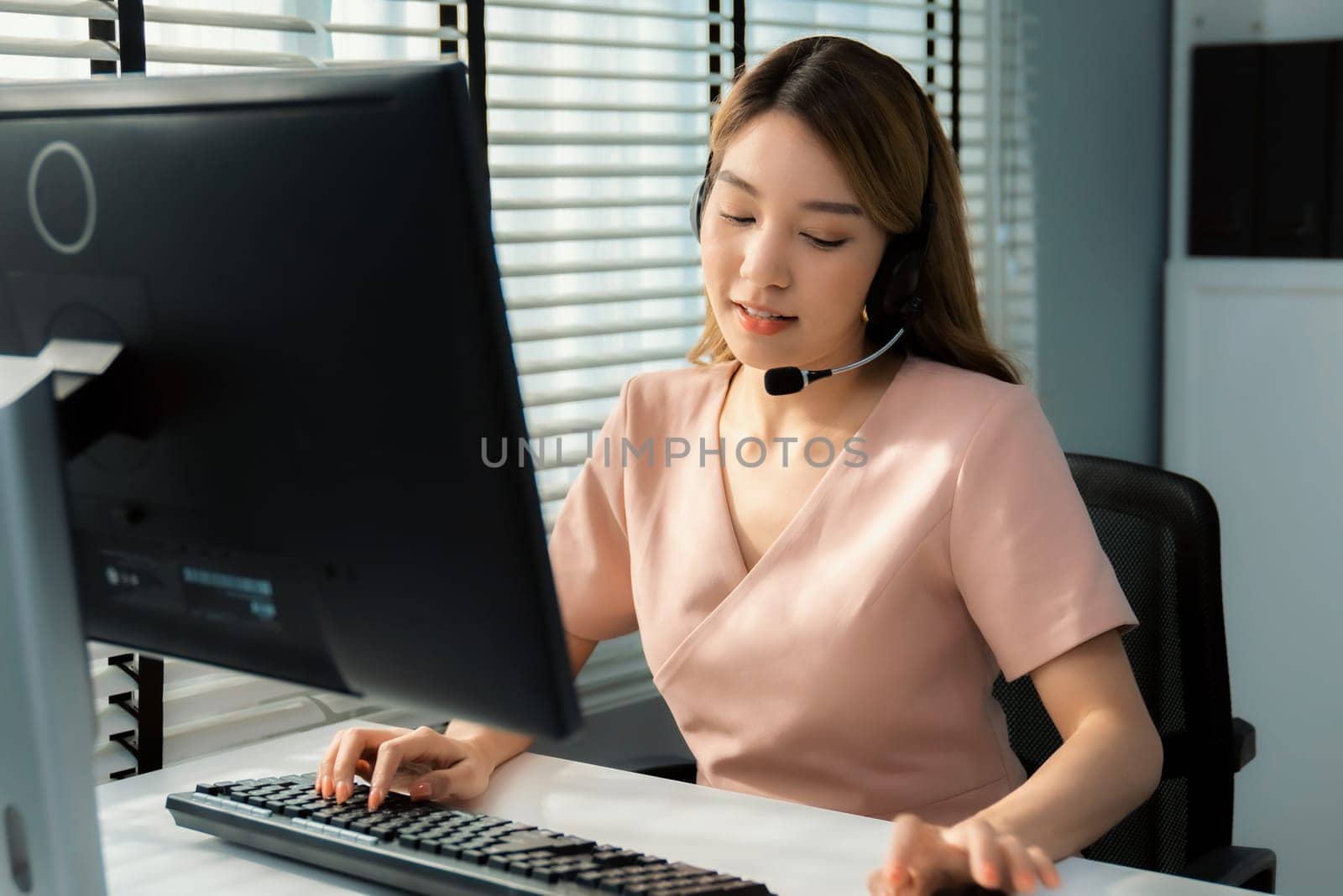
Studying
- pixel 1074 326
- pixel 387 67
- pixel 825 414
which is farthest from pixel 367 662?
pixel 1074 326

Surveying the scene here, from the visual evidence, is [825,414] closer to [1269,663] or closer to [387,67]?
[387,67]

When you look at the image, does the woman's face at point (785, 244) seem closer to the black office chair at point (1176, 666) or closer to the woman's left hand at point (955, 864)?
the black office chair at point (1176, 666)

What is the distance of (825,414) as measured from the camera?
4.63ft

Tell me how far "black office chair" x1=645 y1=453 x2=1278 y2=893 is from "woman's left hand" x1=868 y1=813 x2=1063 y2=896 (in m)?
A: 0.51

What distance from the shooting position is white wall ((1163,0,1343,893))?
280cm

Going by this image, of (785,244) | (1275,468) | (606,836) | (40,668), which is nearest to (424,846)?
(606,836)

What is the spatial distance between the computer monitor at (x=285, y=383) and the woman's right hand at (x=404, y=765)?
32 cm

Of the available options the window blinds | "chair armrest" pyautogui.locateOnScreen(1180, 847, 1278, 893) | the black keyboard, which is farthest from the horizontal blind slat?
"chair armrest" pyautogui.locateOnScreen(1180, 847, 1278, 893)

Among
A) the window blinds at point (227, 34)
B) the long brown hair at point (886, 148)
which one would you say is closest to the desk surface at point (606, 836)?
the long brown hair at point (886, 148)

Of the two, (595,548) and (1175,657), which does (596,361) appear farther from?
(1175,657)

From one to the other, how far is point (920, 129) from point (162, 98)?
80 cm

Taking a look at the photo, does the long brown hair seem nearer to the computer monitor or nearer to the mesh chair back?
the mesh chair back

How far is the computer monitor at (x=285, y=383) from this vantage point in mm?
627

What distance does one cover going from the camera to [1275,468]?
289cm
